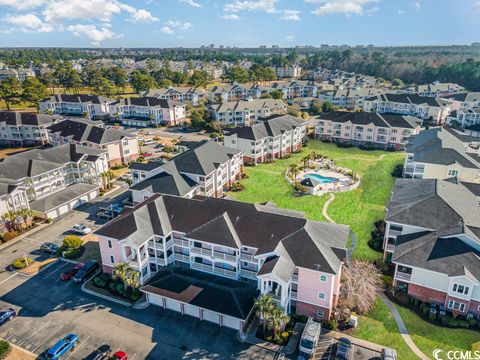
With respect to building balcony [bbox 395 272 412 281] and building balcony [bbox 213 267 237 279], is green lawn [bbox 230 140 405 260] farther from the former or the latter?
building balcony [bbox 213 267 237 279]

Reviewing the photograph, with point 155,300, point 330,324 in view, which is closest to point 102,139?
point 155,300

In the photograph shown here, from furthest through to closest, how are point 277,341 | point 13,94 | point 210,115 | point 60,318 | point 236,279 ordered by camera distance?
point 13,94 < point 210,115 < point 236,279 < point 60,318 < point 277,341

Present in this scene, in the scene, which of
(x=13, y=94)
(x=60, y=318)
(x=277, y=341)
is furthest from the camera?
(x=13, y=94)

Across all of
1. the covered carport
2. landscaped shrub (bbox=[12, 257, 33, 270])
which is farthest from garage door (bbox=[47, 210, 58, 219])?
the covered carport

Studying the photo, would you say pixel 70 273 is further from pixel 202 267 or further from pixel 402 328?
pixel 402 328

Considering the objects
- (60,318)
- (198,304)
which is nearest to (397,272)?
(198,304)

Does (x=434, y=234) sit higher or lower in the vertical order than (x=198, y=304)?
higher

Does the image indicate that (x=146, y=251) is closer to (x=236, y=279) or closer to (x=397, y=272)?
(x=236, y=279)
